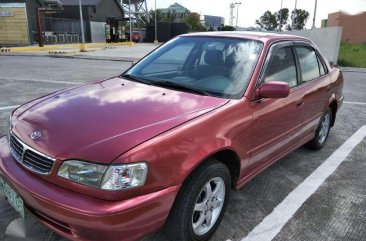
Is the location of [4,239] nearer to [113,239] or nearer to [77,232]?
[77,232]

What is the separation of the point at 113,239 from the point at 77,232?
0.72 feet

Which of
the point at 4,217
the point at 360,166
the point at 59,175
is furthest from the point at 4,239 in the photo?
the point at 360,166

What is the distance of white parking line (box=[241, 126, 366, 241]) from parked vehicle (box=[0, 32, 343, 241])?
39cm

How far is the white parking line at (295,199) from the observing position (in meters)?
3.03

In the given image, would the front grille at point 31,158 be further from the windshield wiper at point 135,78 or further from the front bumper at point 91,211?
the windshield wiper at point 135,78

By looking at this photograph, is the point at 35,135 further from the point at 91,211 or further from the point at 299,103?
the point at 299,103

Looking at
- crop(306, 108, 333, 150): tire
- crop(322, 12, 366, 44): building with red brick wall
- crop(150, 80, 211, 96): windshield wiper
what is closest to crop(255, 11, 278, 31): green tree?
crop(322, 12, 366, 44): building with red brick wall

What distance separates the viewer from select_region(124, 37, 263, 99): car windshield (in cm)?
320

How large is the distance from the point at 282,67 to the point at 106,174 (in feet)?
7.48

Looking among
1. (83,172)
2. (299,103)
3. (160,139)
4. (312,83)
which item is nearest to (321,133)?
(312,83)

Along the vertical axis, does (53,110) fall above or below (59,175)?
above

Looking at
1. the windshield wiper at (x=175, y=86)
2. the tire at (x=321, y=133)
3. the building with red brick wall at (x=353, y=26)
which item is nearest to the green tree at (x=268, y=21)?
the building with red brick wall at (x=353, y=26)

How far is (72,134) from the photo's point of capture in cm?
238

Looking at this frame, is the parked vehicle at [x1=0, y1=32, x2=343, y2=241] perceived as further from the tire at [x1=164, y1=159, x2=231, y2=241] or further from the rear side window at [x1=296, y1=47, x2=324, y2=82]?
the rear side window at [x1=296, y1=47, x2=324, y2=82]
